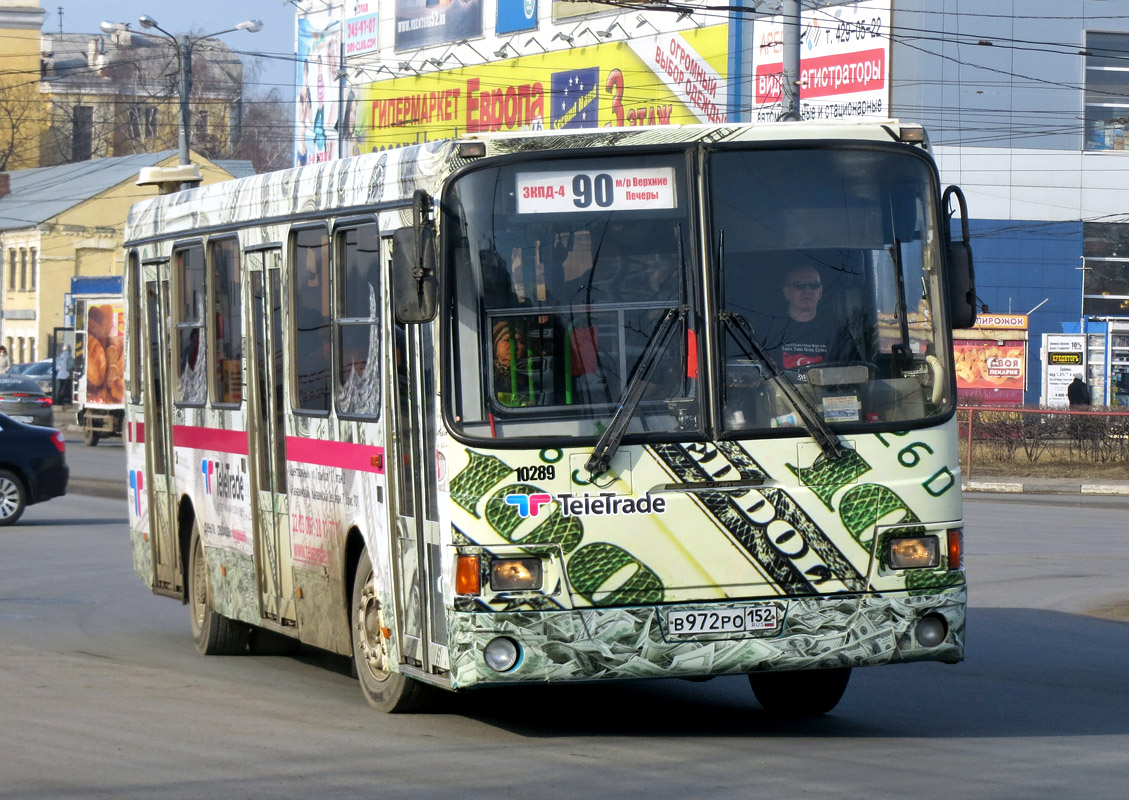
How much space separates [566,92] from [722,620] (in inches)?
2617

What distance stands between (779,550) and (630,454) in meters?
0.74

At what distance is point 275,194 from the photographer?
9828 mm

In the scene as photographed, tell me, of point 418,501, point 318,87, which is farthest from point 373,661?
point 318,87

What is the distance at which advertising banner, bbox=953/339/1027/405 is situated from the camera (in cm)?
4455

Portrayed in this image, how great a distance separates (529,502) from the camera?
7598 millimetres

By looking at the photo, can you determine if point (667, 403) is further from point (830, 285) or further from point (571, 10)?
point (571, 10)

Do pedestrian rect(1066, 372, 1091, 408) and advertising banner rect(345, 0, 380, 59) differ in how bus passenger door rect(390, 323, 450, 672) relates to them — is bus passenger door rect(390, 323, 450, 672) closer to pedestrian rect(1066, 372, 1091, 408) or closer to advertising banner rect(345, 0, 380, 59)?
pedestrian rect(1066, 372, 1091, 408)

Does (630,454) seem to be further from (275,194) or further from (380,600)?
(275,194)

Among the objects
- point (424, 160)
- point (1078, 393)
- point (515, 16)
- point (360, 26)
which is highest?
point (360, 26)

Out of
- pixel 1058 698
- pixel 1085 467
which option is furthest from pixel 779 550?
pixel 1085 467

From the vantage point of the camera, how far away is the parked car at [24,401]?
3878cm

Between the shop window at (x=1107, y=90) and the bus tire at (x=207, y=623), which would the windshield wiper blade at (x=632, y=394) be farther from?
the shop window at (x=1107, y=90)

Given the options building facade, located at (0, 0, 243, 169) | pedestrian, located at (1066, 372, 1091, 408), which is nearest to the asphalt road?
pedestrian, located at (1066, 372, 1091, 408)

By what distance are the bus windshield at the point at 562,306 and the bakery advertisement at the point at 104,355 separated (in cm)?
3061
